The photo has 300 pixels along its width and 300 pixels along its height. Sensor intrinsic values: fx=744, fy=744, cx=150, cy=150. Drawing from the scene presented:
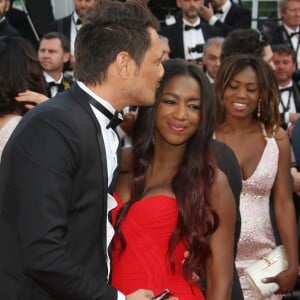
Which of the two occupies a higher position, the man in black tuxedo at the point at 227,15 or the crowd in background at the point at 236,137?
the man in black tuxedo at the point at 227,15

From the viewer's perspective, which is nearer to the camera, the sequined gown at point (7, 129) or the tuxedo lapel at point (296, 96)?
the sequined gown at point (7, 129)

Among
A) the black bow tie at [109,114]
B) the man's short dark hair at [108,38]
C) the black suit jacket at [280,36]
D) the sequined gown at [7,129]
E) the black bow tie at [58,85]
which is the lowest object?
the black bow tie at [58,85]

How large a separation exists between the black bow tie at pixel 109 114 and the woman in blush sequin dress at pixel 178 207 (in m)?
0.45

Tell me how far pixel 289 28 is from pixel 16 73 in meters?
4.75

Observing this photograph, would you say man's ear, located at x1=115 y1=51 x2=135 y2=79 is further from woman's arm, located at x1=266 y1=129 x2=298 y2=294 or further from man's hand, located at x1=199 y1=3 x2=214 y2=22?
man's hand, located at x1=199 y1=3 x2=214 y2=22

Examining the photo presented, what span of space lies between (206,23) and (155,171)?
5200mm

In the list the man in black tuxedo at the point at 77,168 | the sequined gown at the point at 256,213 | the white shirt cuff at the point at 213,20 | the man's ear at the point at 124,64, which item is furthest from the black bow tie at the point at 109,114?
the white shirt cuff at the point at 213,20

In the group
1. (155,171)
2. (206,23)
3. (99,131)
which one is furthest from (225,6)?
(99,131)

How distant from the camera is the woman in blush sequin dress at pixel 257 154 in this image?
376cm

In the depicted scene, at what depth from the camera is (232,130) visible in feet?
13.0

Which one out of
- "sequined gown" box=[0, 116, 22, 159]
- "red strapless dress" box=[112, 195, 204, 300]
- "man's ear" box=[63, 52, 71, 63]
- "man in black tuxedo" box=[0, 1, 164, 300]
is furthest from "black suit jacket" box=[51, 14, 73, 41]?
"man in black tuxedo" box=[0, 1, 164, 300]

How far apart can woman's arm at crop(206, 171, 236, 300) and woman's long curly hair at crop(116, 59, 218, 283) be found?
0.08 feet

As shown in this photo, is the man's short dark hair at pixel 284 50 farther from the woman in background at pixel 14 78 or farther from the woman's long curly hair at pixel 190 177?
the woman's long curly hair at pixel 190 177

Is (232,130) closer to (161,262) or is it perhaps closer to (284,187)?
(284,187)
